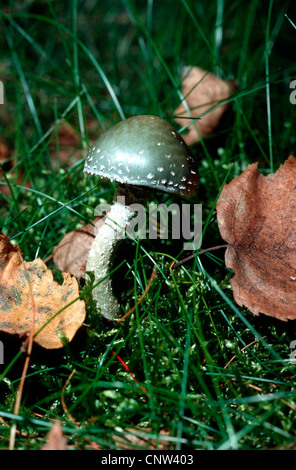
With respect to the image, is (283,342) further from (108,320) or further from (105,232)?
(105,232)

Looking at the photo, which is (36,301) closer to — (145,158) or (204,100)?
Result: (145,158)

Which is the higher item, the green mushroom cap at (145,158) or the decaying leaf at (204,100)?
the decaying leaf at (204,100)

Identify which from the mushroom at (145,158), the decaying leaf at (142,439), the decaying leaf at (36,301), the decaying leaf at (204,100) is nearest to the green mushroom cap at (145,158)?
the mushroom at (145,158)

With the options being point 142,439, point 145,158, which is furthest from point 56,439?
point 145,158

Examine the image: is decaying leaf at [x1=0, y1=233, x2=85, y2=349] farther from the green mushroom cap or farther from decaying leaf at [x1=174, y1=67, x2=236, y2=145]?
decaying leaf at [x1=174, y1=67, x2=236, y2=145]

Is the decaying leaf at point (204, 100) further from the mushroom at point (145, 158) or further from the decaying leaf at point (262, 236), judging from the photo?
the mushroom at point (145, 158)

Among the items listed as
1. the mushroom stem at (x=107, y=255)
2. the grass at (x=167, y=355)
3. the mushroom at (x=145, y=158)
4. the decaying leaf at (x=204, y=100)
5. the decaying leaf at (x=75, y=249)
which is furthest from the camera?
the decaying leaf at (x=204, y=100)
